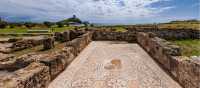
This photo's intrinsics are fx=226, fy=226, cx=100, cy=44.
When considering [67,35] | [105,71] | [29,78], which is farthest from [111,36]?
[29,78]

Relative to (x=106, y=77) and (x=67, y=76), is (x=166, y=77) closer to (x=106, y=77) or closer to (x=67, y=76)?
(x=106, y=77)

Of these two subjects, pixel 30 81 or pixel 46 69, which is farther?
pixel 46 69

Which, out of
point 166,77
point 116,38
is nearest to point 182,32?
point 116,38

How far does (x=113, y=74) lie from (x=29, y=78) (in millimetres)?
3022

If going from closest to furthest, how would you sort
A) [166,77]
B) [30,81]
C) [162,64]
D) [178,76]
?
[30,81], [178,76], [166,77], [162,64]

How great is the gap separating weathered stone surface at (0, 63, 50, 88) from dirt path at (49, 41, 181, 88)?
44cm

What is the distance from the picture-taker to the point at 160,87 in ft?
18.5

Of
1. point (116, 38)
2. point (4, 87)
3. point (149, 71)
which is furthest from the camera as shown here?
point (116, 38)

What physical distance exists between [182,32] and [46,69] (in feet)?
56.2

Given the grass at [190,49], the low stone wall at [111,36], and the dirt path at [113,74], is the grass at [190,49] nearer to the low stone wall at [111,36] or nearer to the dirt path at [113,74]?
the dirt path at [113,74]

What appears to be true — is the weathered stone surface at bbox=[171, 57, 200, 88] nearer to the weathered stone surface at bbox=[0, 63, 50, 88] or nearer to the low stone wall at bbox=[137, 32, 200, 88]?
the low stone wall at bbox=[137, 32, 200, 88]

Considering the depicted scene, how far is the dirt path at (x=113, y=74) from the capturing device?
590 cm

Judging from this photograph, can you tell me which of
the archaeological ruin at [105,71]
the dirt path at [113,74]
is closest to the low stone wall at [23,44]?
the archaeological ruin at [105,71]

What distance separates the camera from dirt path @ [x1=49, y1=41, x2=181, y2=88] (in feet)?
19.4
